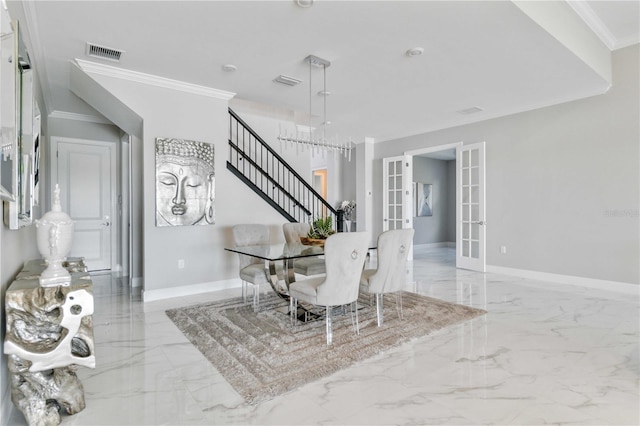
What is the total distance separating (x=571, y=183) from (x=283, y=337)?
469cm

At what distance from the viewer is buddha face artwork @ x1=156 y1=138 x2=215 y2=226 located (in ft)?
13.6

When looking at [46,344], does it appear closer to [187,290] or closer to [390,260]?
[390,260]

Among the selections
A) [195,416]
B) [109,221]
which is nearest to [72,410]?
[195,416]

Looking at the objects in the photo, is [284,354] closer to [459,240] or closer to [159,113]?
[159,113]

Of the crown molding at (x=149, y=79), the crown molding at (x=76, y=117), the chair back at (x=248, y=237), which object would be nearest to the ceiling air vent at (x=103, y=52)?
the crown molding at (x=149, y=79)

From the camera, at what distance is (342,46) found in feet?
10.9

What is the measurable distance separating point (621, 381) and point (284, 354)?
2.23m

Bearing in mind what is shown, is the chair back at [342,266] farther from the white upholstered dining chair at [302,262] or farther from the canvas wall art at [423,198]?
the canvas wall art at [423,198]

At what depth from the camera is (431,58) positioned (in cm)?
359

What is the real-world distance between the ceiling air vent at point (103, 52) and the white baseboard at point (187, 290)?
266cm

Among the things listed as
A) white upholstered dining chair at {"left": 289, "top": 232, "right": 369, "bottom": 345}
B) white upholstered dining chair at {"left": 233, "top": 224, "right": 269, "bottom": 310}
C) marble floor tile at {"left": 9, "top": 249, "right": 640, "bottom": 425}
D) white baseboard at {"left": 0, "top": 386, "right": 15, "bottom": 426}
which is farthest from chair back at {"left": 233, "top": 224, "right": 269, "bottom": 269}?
white baseboard at {"left": 0, "top": 386, "right": 15, "bottom": 426}

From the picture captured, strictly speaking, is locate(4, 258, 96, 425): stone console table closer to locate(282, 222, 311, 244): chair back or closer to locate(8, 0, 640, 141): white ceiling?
locate(8, 0, 640, 141): white ceiling

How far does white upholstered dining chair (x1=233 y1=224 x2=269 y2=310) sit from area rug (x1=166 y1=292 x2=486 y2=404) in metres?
0.26

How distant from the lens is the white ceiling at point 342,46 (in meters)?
2.74
